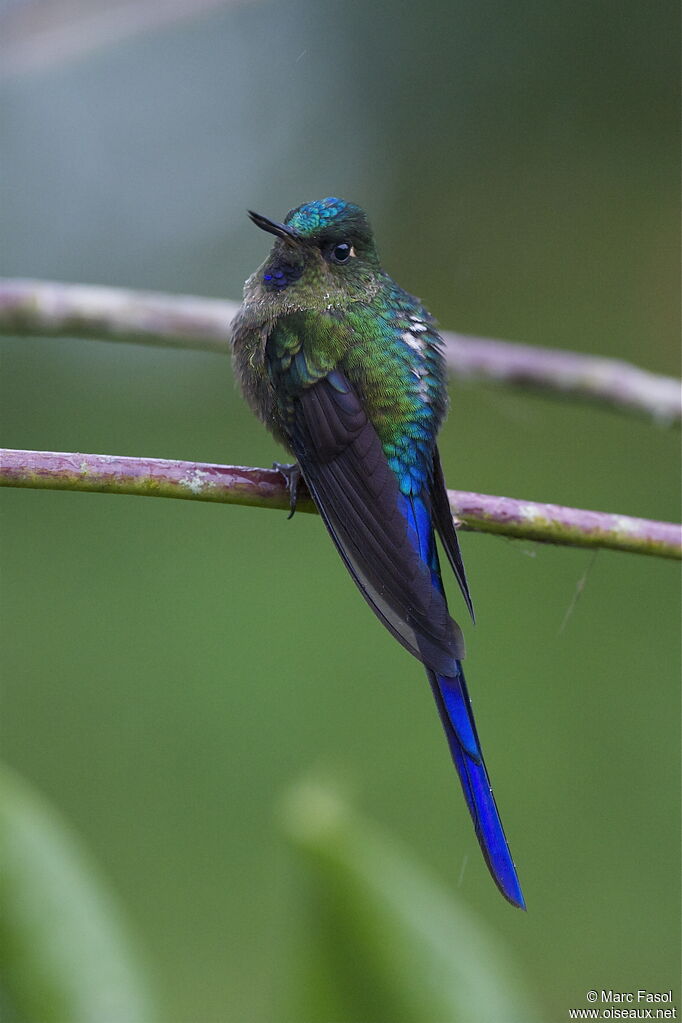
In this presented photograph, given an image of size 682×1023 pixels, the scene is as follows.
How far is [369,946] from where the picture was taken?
1.48m

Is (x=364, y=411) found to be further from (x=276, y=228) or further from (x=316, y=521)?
(x=316, y=521)

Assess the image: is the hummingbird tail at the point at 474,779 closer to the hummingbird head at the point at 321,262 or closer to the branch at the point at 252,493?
the branch at the point at 252,493

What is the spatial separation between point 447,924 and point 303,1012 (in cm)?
23

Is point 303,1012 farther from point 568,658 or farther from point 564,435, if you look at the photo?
point 564,435

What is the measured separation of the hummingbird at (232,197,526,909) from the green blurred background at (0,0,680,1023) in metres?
1.20

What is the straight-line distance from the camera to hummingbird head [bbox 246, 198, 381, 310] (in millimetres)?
2865

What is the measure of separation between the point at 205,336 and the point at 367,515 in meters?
1.20

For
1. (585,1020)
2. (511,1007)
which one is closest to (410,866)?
(511,1007)

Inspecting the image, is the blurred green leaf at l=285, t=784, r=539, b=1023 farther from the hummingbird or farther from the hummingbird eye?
the hummingbird eye

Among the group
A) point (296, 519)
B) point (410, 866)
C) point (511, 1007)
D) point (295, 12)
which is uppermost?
point (295, 12)

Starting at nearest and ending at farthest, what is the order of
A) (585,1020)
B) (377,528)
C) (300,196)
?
1. (377,528)
2. (585,1020)
3. (300,196)

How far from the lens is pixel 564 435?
17.6 feet

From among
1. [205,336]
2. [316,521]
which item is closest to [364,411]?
[205,336]

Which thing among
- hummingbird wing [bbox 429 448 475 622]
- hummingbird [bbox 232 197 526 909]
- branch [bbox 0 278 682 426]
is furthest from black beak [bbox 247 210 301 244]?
hummingbird wing [bbox 429 448 475 622]
